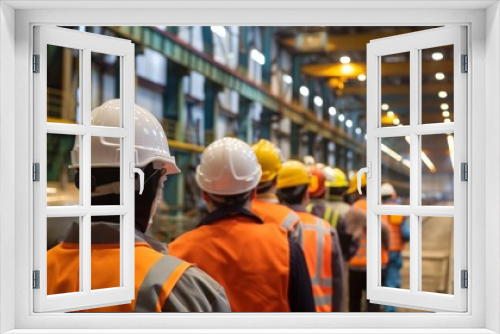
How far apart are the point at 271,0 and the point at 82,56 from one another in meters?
0.69

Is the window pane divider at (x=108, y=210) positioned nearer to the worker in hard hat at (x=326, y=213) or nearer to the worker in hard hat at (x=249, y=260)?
the worker in hard hat at (x=249, y=260)

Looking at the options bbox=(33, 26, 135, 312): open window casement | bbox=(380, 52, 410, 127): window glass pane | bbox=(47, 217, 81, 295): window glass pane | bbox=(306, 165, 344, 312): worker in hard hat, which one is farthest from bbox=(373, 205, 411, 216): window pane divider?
bbox=(306, 165, 344, 312): worker in hard hat

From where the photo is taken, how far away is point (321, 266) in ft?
17.6

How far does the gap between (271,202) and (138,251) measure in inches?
91.7

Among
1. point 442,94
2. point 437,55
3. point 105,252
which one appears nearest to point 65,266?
point 105,252

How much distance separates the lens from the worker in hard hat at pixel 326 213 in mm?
5457

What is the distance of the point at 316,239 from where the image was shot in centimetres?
533

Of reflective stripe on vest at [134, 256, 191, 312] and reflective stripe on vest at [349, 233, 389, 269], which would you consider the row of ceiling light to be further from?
reflective stripe on vest at [134, 256, 191, 312]

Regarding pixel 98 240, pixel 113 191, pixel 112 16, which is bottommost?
pixel 98 240

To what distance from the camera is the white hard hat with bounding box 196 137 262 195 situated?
409 centimetres

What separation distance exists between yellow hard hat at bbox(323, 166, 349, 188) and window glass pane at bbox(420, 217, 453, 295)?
1.01 m

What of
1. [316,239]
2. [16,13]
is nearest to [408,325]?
[16,13]

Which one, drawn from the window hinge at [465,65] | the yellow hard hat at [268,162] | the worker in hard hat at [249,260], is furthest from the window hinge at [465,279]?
A: the yellow hard hat at [268,162]

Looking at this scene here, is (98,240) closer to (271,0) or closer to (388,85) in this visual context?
(271,0)
